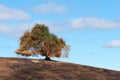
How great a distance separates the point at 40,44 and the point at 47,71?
1022 centimetres

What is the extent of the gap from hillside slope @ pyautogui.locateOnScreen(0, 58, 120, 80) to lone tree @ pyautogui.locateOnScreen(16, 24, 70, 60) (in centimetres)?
351

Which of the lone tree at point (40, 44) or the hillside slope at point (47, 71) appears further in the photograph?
the lone tree at point (40, 44)

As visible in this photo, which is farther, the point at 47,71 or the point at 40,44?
the point at 40,44

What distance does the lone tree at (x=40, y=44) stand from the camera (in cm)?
5962

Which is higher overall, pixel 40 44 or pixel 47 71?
pixel 40 44

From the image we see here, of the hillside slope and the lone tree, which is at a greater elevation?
the lone tree

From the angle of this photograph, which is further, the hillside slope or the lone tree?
the lone tree

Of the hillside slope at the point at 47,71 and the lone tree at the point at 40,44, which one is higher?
the lone tree at the point at 40,44

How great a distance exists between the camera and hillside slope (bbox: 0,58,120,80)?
4741cm

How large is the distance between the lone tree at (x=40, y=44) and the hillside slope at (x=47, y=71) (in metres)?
3.51

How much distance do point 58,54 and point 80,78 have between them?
10728 mm

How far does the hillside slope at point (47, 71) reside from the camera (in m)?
47.4

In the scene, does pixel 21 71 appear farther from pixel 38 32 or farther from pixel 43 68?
pixel 38 32

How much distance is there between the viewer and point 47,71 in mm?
50625
